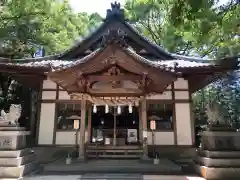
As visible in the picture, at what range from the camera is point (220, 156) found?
27.6 ft

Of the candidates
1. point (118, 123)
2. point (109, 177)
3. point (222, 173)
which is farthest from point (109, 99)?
point (222, 173)

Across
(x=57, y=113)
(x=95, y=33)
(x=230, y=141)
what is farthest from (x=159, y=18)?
(x=230, y=141)

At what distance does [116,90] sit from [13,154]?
14.7 ft

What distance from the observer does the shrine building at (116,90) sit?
8.55m

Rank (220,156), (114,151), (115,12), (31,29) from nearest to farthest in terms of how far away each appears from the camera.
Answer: (220,156)
(114,151)
(115,12)
(31,29)

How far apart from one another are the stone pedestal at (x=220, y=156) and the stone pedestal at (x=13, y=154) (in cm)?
656

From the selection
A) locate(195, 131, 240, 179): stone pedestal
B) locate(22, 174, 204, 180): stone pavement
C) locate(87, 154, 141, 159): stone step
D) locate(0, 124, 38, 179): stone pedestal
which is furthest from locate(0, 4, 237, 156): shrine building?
locate(195, 131, 240, 179): stone pedestal

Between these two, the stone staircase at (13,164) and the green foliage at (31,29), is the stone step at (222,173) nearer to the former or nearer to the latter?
the stone staircase at (13,164)

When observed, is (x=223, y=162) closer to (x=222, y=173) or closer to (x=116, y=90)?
(x=222, y=173)

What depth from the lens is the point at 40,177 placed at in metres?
8.20

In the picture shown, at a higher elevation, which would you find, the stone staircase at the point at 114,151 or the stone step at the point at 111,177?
the stone staircase at the point at 114,151

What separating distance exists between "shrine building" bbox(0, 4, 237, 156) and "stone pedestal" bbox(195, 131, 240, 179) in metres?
2.50

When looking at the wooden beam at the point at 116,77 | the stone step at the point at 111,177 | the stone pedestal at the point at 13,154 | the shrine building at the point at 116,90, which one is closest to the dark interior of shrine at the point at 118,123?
the shrine building at the point at 116,90

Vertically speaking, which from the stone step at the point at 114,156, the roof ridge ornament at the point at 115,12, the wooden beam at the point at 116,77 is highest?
the roof ridge ornament at the point at 115,12
